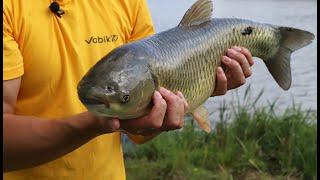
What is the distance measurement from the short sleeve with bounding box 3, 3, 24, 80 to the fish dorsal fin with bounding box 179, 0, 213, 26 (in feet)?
1.33

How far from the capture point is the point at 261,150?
3945 mm

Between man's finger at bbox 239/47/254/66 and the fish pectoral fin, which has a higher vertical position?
man's finger at bbox 239/47/254/66

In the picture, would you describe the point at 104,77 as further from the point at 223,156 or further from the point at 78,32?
the point at 223,156

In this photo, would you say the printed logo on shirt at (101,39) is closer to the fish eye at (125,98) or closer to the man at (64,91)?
the man at (64,91)

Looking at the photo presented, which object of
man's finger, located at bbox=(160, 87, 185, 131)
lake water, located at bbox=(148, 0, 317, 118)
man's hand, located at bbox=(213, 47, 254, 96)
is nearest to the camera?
man's finger, located at bbox=(160, 87, 185, 131)

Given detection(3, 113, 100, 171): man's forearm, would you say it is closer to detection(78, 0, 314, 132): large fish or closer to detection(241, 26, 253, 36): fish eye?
detection(78, 0, 314, 132): large fish

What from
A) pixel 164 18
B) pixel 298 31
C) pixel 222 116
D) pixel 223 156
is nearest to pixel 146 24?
pixel 298 31

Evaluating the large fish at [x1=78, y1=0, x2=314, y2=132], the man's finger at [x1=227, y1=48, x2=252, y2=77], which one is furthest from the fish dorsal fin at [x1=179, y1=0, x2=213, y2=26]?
the man's finger at [x1=227, y1=48, x2=252, y2=77]

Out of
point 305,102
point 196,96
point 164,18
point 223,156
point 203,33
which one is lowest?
point 305,102

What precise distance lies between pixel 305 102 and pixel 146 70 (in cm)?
410

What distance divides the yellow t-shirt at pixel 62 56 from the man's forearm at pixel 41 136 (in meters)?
0.09

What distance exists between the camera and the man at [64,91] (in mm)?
1427

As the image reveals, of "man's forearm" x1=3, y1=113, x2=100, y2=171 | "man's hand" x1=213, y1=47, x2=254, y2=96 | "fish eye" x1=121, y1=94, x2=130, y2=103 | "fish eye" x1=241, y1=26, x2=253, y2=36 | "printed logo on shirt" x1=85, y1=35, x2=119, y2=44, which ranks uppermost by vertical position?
"printed logo on shirt" x1=85, y1=35, x2=119, y2=44

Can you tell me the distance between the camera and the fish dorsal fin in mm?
1565
